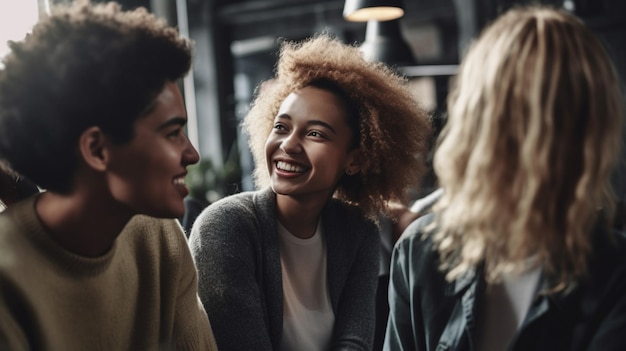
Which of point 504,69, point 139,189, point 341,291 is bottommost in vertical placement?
point 341,291

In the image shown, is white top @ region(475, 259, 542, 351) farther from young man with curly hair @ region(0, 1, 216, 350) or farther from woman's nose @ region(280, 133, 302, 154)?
woman's nose @ region(280, 133, 302, 154)

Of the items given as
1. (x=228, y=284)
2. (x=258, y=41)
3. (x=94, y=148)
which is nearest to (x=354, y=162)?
(x=228, y=284)

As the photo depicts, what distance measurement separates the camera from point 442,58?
6.52m

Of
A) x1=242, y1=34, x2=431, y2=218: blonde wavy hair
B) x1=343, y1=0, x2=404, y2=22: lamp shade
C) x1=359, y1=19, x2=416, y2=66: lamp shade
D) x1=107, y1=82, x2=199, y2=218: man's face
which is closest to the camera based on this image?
x1=107, y1=82, x2=199, y2=218: man's face

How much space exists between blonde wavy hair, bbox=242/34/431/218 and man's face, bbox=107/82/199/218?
85 centimetres

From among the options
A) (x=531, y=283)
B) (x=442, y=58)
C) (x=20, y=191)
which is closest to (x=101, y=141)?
(x=20, y=191)

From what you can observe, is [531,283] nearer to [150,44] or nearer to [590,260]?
[590,260]

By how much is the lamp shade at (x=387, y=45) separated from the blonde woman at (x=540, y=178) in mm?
2484

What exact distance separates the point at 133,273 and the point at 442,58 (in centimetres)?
557

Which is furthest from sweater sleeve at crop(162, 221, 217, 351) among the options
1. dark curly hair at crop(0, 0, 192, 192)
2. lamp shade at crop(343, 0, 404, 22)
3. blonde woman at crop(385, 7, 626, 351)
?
lamp shade at crop(343, 0, 404, 22)

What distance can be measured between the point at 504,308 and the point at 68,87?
0.96 m

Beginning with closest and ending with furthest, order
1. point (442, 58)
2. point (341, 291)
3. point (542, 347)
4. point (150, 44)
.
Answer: point (542, 347) < point (150, 44) < point (341, 291) < point (442, 58)

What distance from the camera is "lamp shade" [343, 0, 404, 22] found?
330 cm

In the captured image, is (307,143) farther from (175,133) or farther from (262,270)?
(175,133)
